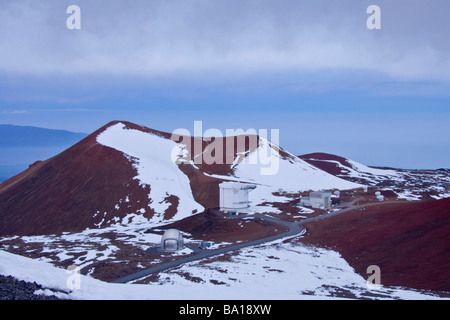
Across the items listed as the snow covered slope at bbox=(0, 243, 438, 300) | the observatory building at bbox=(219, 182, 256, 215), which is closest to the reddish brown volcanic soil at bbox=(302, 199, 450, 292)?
the snow covered slope at bbox=(0, 243, 438, 300)

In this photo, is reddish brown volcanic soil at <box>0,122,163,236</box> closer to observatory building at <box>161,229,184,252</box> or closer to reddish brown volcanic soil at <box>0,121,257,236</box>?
reddish brown volcanic soil at <box>0,121,257,236</box>

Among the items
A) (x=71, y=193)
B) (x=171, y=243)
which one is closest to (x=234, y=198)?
(x=171, y=243)

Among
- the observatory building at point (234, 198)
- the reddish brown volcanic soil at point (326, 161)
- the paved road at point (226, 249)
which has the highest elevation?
the reddish brown volcanic soil at point (326, 161)

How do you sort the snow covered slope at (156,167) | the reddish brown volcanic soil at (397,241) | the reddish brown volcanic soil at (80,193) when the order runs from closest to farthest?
the reddish brown volcanic soil at (397,241), the reddish brown volcanic soil at (80,193), the snow covered slope at (156,167)

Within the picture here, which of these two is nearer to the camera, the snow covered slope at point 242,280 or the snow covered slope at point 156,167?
the snow covered slope at point 242,280

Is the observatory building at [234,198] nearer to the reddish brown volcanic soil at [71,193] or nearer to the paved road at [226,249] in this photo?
the paved road at [226,249]

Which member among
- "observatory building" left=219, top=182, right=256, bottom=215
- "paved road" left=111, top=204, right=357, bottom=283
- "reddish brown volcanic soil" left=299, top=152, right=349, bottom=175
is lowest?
"paved road" left=111, top=204, right=357, bottom=283

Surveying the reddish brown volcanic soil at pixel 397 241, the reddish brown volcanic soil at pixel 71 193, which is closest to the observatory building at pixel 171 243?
the reddish brown volcanic soil at pixel 397 241

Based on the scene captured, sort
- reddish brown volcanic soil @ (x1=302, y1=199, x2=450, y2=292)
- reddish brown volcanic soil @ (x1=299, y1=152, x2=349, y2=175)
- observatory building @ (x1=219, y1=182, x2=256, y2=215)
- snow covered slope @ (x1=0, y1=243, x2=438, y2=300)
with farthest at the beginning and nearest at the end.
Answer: reddish brown volcanic soil @ (x1=299, y1=152, x2=349, y2=175) → observatory building @ (x1=219, y1=182, x2=256, y2=215) → reddish brown volcanic soil @ (x1=302, y1=199, x2=450, y2=292) → snow covered slope @ (x1=0, y1=243, x2=438, y2=300)
